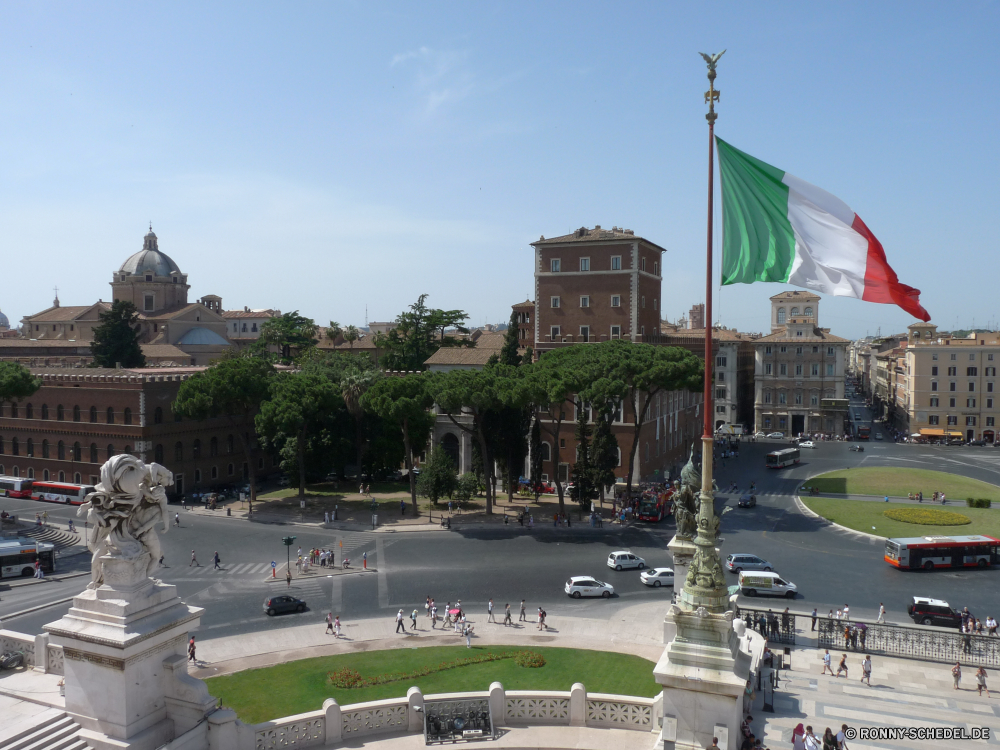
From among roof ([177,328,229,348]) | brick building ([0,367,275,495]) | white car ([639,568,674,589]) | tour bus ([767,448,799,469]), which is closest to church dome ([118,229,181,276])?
roof ([177,328,229,348])

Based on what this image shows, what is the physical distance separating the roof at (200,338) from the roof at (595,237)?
1895 inches

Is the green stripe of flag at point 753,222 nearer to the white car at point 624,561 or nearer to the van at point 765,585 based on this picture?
the van at point 765,585

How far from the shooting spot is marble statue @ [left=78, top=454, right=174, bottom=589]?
37.9ft

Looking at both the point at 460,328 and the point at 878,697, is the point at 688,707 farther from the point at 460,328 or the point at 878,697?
the point at 460,328

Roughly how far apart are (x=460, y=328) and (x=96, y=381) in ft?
157

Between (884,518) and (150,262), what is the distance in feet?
309

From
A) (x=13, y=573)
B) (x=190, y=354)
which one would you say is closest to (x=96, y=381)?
(x=13, y=573)

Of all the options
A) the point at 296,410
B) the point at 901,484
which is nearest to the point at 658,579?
the point at 296,410

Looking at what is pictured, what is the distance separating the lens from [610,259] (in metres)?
60.5

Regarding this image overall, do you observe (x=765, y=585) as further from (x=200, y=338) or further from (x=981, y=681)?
(x=200, y=338)

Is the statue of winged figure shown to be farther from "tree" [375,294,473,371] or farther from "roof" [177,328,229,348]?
"roof" [177,328,229,348]

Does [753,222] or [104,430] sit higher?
[753,222]

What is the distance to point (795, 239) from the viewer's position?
12.9 m

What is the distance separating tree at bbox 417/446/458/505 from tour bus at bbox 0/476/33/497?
29288mm
